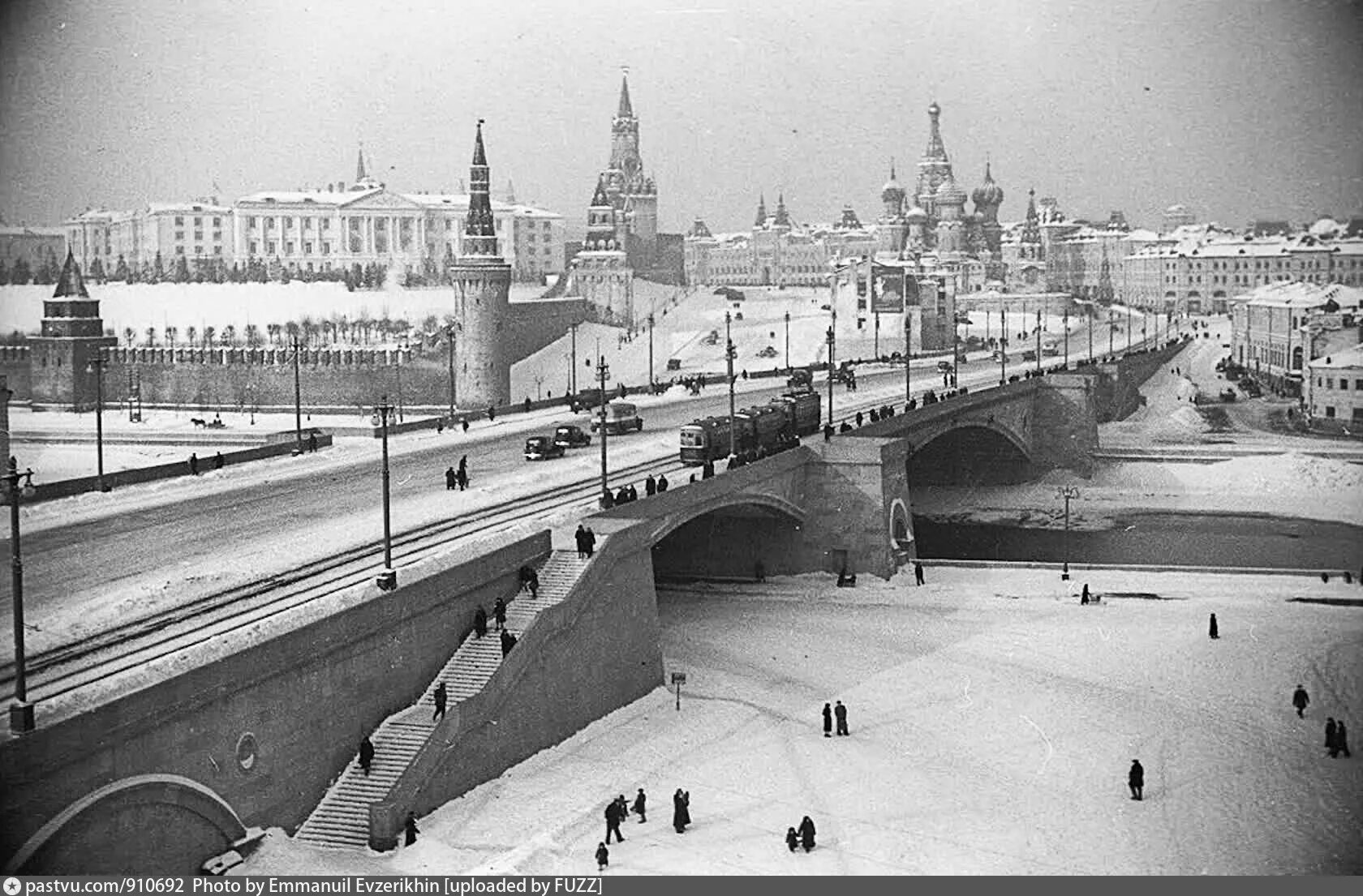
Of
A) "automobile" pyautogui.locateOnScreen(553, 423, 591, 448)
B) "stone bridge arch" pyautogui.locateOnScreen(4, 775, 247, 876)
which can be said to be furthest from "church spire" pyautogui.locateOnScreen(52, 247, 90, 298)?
"stone bridge arch" pyautogui.locateOnScreen(4, 775, 247, 876)

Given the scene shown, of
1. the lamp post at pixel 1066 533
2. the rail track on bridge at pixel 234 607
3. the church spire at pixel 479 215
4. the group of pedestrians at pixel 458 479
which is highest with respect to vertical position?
the church spire at pixel 479 215

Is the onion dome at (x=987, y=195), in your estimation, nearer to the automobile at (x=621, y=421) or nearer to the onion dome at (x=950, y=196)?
the onion dome at (x=950, y=196)

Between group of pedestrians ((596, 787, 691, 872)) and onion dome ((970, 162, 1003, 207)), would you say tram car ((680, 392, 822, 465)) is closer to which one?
group of pedestrians ((596, 787, 691, 872))

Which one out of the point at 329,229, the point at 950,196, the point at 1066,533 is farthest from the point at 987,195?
the point at 1066,533

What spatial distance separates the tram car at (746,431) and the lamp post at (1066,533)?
281 inches

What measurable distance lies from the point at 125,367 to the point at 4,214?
36946 millimetres

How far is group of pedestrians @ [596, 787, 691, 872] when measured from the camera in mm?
20131

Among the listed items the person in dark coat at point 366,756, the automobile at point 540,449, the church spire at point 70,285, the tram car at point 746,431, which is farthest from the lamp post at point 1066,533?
the church spire at point 70,285

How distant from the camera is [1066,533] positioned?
45.6m

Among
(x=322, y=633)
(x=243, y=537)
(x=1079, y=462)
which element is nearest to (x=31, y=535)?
(x=243, y=537)

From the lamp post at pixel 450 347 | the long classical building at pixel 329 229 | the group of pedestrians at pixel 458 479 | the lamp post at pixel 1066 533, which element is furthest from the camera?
the long classical building at pixel 329 229

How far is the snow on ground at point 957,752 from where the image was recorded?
2083 cm

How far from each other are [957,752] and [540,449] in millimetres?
14484
